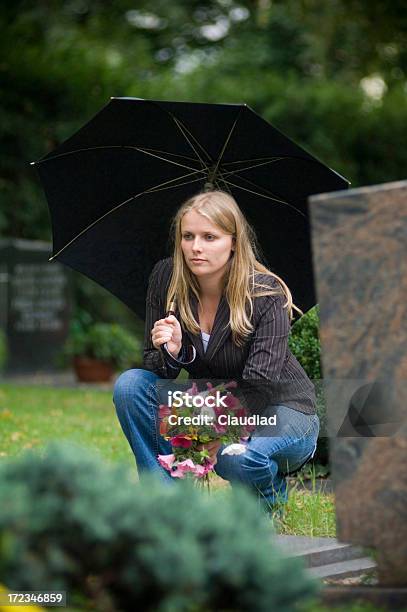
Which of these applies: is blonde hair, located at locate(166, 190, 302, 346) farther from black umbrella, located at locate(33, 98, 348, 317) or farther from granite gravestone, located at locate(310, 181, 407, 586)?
granite gravestone, located at locate(310, 181, 407, 586)

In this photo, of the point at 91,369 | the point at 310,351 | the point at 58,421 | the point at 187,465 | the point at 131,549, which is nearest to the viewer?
the point at 131,549

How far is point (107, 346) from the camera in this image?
1214cm

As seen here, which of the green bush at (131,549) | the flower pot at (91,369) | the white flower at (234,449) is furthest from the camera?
the flower pot at (91,369)

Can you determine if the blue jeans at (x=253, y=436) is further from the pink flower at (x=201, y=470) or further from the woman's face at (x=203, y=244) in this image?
the woman's face at (x=203, y=244)

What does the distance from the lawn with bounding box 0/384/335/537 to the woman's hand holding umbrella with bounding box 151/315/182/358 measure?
493mm

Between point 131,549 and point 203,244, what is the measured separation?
208cm

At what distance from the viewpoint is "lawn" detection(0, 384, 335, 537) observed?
435 centimetres

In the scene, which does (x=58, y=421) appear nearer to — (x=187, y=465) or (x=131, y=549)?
Answer: (x=187, y=465)

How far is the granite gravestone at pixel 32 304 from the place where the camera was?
12352 mm

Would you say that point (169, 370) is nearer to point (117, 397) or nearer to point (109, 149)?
point (117, 397)

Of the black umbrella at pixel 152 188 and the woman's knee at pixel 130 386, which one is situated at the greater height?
the black umbrella at pixel 152 188

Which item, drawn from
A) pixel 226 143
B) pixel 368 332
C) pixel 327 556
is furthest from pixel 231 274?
pixel 368 332

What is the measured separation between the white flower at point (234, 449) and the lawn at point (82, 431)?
1.34 feet

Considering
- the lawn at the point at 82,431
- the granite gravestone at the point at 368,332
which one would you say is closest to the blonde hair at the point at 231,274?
the lawn at the point at 82,431
